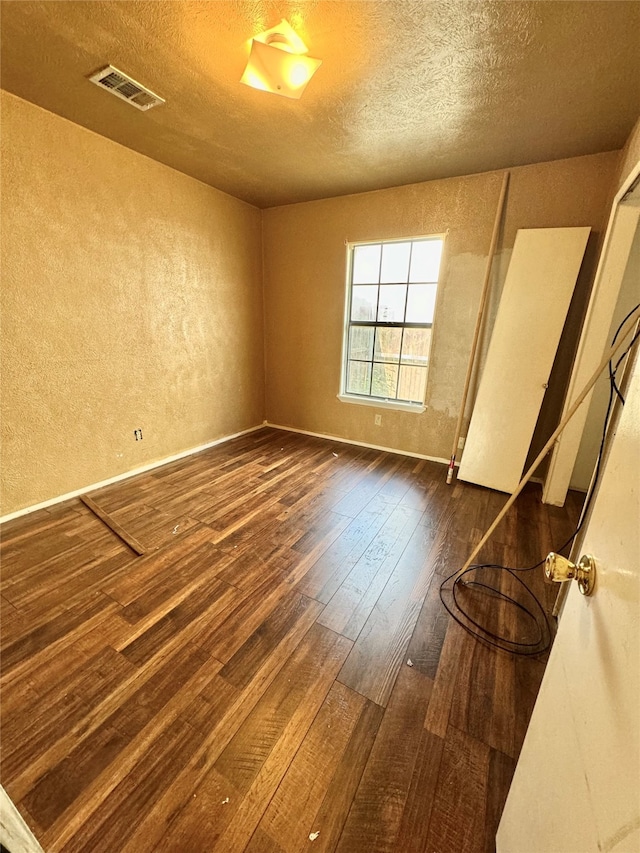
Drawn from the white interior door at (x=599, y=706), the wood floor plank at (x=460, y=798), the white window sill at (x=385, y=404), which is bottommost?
the wood floor plank at (x=460, y=798)

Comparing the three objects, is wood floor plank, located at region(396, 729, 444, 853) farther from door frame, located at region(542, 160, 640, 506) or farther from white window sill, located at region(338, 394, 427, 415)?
white window sill, located at region(338, 394, 427, 415)

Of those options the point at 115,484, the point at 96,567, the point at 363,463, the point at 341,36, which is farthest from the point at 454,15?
the point at 115,484

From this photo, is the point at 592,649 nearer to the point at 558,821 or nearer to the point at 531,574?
the point at 558,821

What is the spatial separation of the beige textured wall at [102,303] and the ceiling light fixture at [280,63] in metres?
1.46

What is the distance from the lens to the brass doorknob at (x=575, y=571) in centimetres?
56

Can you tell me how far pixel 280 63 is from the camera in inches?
61.2

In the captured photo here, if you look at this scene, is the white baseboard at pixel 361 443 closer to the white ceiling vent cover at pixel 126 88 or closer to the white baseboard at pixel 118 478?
the white baseboard at pixel 118 478

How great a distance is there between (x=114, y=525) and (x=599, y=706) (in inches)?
101

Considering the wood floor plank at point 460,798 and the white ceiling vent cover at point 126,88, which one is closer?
the wood floor plank at point 460,798

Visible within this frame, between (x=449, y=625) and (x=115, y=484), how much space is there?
8.97 feet

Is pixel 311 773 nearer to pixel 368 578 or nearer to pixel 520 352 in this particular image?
pixel 368 578

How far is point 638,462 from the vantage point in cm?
48

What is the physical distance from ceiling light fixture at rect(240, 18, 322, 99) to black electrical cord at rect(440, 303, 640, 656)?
1816mm

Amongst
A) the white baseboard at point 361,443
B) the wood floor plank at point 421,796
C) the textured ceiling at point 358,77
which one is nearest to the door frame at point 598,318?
the textured ceiling at point 358,77
